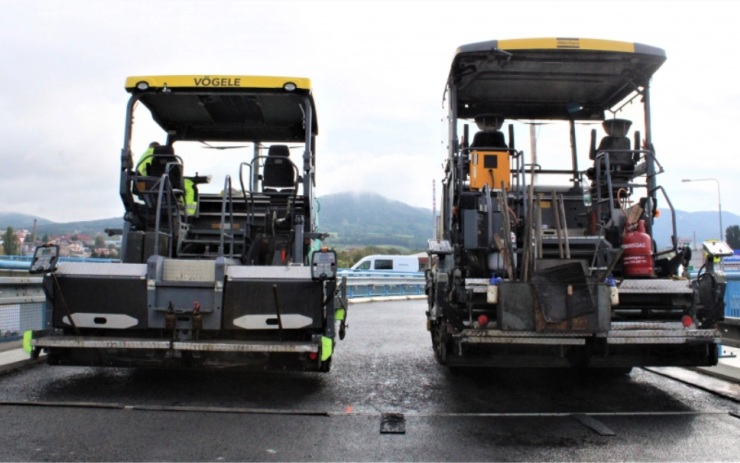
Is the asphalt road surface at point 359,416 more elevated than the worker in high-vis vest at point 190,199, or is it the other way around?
the worker in high-vis vest at point 190,199

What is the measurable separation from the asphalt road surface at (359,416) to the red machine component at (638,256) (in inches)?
50.0

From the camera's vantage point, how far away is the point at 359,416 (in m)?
4.98

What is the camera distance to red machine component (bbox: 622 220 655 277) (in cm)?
605

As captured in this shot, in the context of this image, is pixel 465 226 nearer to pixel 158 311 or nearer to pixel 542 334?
pixel 542 334

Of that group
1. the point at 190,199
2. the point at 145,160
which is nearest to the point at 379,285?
the point at 190,199

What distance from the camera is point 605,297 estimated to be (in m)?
4.94

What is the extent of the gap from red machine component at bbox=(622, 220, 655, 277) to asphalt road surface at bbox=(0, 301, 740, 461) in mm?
1269

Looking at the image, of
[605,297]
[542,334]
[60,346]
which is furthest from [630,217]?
[60,346]

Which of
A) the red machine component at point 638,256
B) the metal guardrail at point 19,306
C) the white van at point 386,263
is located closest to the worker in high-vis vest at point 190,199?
the metal guardrail at point 19,306

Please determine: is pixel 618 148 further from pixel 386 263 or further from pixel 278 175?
pixel 386 263

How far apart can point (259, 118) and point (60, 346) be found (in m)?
4.15

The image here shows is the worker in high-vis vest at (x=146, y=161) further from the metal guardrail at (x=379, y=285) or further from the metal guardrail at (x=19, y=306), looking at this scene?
the metal guardrail at (x=379, y=285)

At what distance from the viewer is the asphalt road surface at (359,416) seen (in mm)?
3977

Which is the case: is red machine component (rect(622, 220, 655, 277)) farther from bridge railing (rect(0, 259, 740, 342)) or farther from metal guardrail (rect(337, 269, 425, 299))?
metal guardrail (rect(337, 269, 425, 299))
